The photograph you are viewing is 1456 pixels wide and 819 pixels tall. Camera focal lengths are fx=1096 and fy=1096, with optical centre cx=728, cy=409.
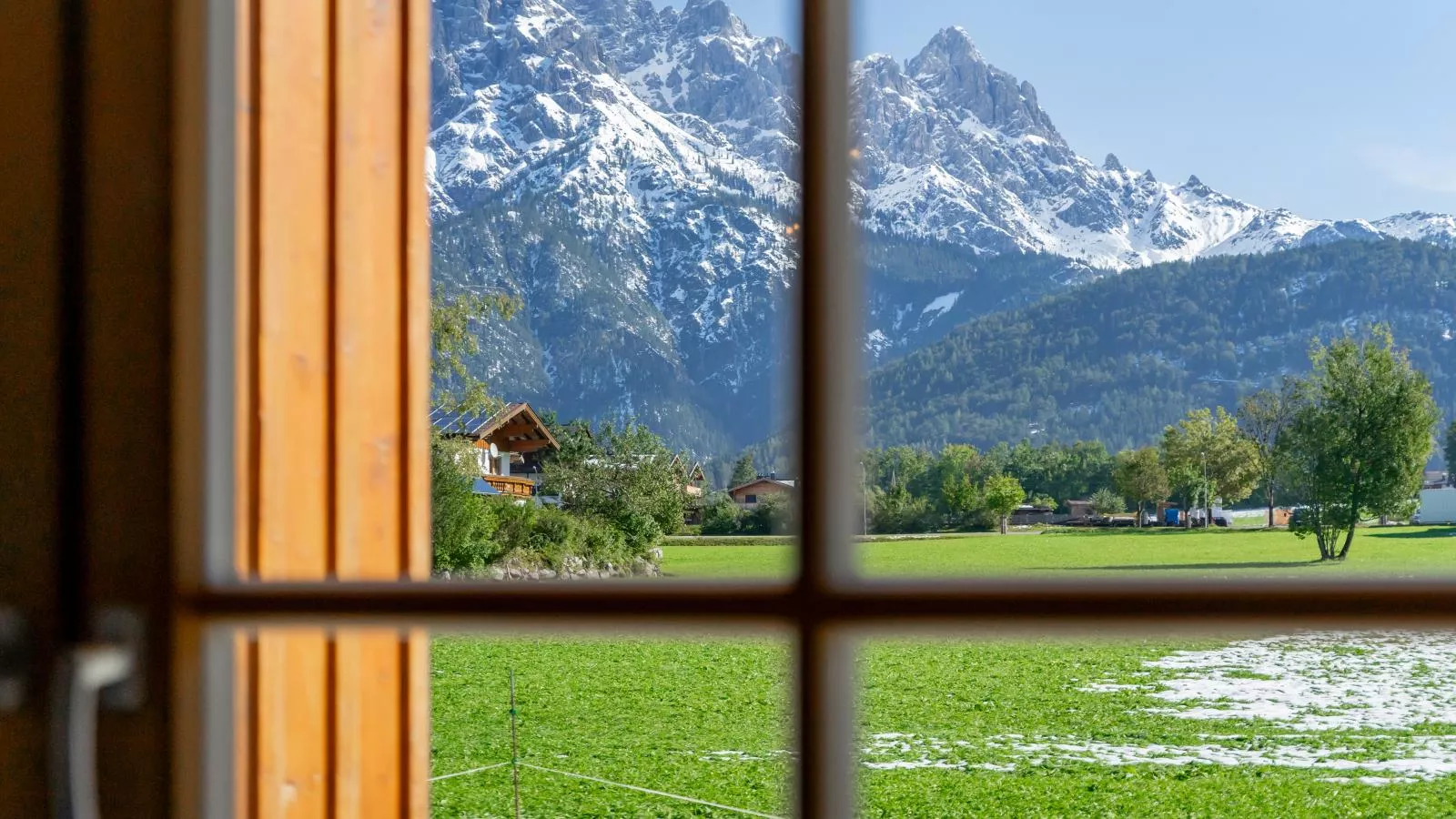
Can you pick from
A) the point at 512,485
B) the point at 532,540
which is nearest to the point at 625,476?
the point at 532,540

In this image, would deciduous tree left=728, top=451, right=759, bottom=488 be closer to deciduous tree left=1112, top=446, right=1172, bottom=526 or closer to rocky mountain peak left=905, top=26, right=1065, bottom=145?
deciduous tree left=1112, top=446, right=1172, bottom=526

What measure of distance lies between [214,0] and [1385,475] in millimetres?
1390

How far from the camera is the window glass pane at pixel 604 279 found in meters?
2.56

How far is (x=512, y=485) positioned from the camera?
17.8 ft

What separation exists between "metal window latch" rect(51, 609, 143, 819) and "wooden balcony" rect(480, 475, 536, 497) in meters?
4.64

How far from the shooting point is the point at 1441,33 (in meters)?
2.72

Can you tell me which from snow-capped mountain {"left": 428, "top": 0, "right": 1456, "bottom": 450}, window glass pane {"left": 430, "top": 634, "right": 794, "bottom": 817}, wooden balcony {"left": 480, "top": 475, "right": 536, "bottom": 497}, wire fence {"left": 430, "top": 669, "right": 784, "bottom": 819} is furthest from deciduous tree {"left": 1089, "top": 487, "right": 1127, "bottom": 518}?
wire fence {"left": 430, "top": 669, "right": 784, "bottom": 819}

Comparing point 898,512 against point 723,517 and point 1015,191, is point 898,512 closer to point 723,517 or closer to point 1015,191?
point 723,517

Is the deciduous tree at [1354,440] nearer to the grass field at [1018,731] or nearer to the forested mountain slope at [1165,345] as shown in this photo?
the forested mountain slope at [1165,345]

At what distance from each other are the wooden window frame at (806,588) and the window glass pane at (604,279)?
856 millimetres

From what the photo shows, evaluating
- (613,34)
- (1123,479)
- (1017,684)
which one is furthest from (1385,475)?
(1017,684)

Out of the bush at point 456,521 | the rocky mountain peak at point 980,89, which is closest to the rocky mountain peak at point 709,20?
the rocky mountain peak at point 980,89

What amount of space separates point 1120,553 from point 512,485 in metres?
2.99

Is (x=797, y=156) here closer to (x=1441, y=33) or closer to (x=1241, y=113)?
(x=1441, y=33)
